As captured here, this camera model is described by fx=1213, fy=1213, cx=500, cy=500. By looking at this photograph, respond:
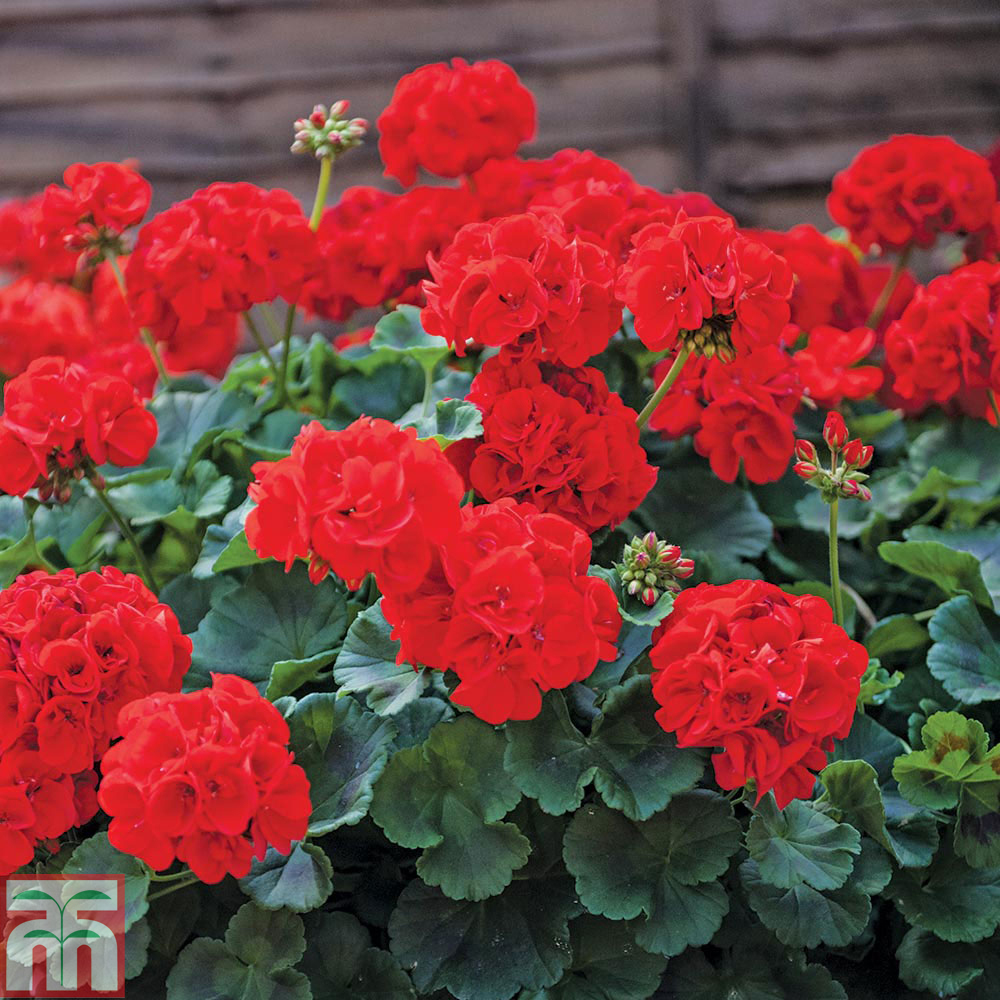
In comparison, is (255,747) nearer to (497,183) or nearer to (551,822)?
(551,822)

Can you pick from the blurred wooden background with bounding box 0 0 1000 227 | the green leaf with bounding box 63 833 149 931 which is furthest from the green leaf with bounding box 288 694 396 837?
the blurred wooden background with bounding box 0 0 1000 227

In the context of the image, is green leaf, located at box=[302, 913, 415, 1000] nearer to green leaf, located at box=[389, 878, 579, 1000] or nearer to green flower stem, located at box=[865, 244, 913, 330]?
green leaf, located at box=[389, 878, 579, 1000]

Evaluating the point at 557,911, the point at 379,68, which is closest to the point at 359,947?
the point at 557,911

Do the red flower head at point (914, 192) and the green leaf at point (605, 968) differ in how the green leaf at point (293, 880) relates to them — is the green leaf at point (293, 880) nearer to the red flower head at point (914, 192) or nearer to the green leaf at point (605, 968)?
the green leaf at point (605, 968)

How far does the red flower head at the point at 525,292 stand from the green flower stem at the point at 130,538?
35cm

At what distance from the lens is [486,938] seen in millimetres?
880

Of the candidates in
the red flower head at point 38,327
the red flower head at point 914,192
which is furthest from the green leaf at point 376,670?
the red flower head at point 38,327

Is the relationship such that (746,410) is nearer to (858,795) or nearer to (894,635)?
(894,635)

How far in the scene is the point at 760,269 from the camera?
89cm

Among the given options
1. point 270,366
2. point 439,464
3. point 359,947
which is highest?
point 439,464

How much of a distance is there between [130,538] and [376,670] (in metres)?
0.33

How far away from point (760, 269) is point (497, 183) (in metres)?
0.43

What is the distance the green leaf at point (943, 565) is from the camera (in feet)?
3.48

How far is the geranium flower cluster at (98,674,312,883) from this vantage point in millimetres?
708
